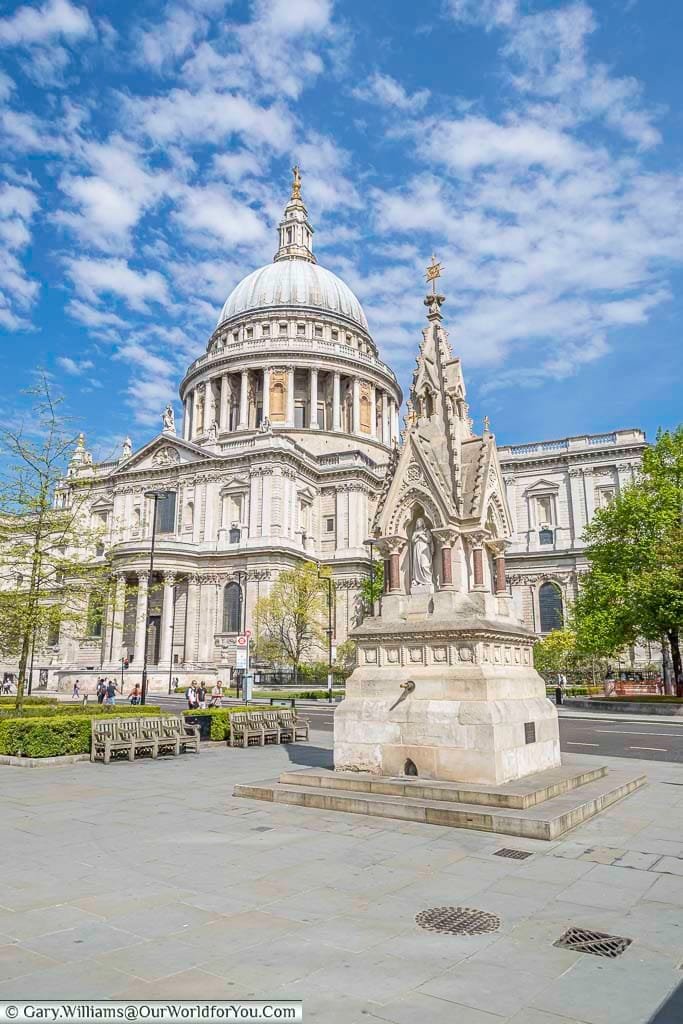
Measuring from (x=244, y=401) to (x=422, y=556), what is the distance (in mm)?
65208

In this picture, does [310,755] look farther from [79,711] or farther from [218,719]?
[79,711]

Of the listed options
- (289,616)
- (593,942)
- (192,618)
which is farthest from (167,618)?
(593,942)

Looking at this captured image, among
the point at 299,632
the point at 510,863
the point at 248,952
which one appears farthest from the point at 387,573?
the point at 299,632

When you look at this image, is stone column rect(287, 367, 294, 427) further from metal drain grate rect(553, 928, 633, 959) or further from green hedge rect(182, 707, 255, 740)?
metal drain grate rect(553, 928, 633, 959)

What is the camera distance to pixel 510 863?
26.1 ft

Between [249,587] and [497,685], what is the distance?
154 ft

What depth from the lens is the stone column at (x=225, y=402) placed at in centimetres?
7756

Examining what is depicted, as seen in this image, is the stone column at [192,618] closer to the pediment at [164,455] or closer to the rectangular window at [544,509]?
the pediment at [164,455]

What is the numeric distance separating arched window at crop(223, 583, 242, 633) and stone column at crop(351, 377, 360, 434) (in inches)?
1025

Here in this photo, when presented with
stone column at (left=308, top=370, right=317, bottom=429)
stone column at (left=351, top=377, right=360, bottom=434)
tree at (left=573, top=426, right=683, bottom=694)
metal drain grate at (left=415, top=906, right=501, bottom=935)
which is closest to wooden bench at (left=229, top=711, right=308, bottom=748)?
metal drain grate at (left=415, top=906, right=501, bottom=935)

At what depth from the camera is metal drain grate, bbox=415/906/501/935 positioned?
19.6 ft

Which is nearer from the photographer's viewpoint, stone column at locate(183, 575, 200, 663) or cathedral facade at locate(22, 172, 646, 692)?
cathedral facade at locate(22, 172, 646, 692)

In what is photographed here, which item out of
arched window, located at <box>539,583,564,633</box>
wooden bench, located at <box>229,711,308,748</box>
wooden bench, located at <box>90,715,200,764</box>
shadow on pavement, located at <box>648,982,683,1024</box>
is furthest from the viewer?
arched window, located at <box>539,583,564,633</box>

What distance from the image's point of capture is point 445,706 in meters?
11.3
